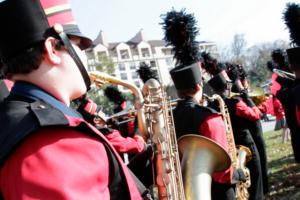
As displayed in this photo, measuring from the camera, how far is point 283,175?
8.61 meters

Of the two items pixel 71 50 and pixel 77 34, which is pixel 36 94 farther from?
pixel 77 34

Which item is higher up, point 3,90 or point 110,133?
point 3,90

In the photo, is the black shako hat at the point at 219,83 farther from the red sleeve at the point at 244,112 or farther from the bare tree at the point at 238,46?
the bare tree at the point at 238,46

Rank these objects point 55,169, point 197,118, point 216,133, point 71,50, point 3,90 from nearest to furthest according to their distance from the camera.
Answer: point 55,169, point 71,50, point 3,90, point 216,133, point 197,118

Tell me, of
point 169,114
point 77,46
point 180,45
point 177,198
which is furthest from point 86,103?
point 77,46

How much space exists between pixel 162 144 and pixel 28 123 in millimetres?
1366

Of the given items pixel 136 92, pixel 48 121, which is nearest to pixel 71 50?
pixel 48 121

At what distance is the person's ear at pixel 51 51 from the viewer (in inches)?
65.7

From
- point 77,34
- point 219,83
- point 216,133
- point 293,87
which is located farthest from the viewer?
point 219,83

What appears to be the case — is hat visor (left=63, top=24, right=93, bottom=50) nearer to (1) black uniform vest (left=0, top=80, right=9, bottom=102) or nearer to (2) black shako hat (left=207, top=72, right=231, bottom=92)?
(1) black uniform vest (left=0, top=80, right=9, bottom=102)

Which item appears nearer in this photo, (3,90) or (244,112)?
(3,90)

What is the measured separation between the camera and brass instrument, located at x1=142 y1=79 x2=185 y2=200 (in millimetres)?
2516

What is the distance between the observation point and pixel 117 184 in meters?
1.69

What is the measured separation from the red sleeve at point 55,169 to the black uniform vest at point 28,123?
3 centimetres
